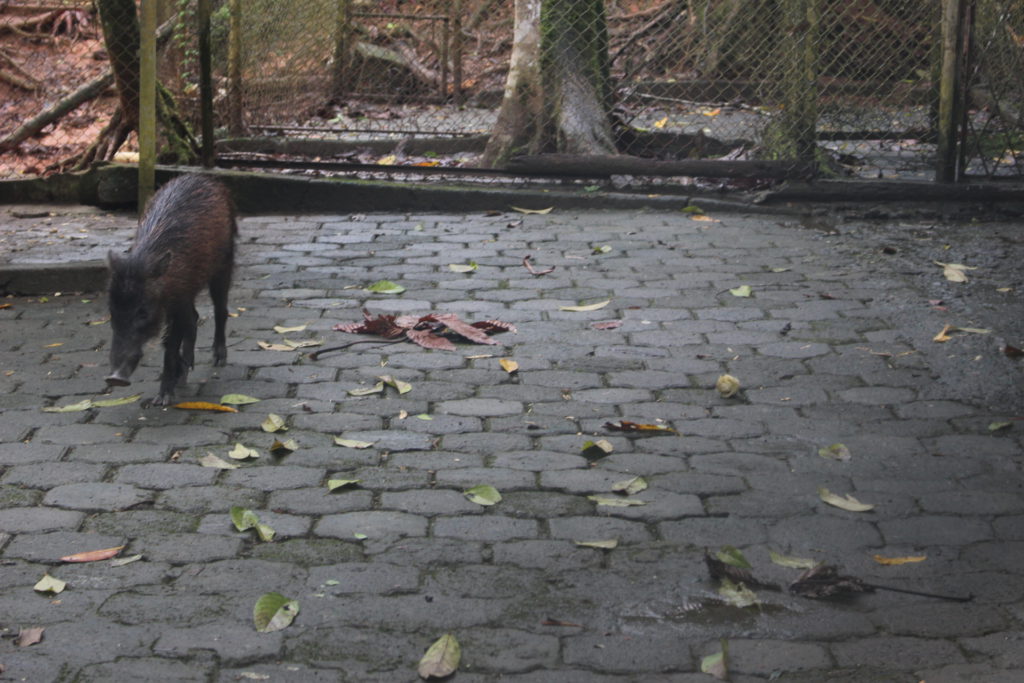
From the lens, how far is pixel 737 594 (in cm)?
359

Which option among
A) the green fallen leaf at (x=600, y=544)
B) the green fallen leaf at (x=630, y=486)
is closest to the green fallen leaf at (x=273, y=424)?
the green fallen leaf at (x=630, y=486)

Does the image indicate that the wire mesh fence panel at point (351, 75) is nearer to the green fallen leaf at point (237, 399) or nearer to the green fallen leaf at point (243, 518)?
the green fallen leaf at point (237, 399)

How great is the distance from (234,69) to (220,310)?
176 inches

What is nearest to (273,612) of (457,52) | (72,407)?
(72,407)

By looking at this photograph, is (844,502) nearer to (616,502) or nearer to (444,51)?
(616,502)

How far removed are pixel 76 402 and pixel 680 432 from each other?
2.67 meters

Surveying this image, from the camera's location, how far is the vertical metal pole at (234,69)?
9586mm

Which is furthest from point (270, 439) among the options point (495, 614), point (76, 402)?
point (495, 614)

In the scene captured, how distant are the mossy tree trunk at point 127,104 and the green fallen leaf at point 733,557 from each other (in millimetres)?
6980

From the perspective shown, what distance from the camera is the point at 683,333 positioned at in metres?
6.20

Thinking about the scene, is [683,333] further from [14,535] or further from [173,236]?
[14,535]

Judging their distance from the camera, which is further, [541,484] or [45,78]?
[45,78]

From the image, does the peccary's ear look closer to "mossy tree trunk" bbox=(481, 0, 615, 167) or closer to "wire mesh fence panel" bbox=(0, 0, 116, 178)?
"mossy tree trunk" bbox=(481, 0, 615, 167)

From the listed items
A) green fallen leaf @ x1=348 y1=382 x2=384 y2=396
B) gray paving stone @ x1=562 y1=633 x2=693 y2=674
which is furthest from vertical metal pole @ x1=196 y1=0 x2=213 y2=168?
gray paving stone @ x1=562 y1=633 x2=693 y2=674
